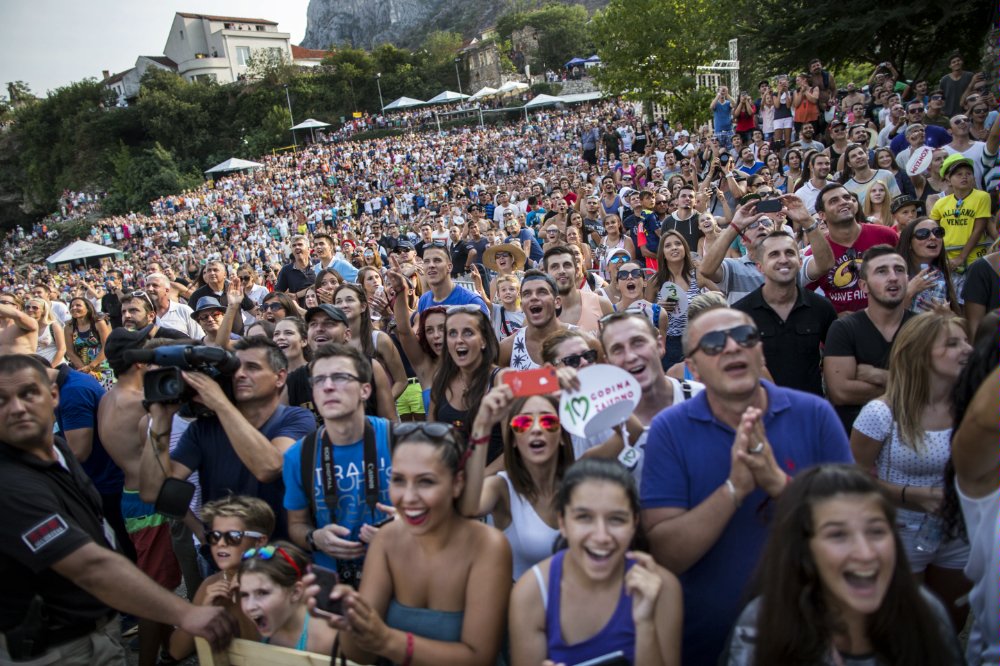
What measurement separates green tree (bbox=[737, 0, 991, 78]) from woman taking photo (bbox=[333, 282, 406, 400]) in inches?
580

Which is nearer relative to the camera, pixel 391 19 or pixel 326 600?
pixel 326 600

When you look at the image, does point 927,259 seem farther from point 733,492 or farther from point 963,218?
point 733,492

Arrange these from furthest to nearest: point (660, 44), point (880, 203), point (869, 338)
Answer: point (660, 44), point (880, 203), point (869, 338)

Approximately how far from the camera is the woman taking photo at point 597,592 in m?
1.84

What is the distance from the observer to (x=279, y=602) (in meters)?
2.43

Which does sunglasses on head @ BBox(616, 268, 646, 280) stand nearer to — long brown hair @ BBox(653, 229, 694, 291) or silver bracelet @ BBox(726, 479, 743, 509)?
long brown hair @ BBox(653, 229, 694, 291)

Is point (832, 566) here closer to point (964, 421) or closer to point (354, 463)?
point (964, 421)

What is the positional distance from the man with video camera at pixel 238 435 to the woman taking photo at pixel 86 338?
4721mm

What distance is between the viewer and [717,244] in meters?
4.39

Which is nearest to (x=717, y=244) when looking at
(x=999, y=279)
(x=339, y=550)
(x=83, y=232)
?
(x=999, y=279)

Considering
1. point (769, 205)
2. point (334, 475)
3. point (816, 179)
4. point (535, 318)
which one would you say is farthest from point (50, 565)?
point (816, 179)

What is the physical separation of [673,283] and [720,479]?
324 cm

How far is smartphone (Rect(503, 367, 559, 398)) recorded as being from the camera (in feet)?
6.81

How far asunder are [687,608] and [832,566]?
2.01 ft
